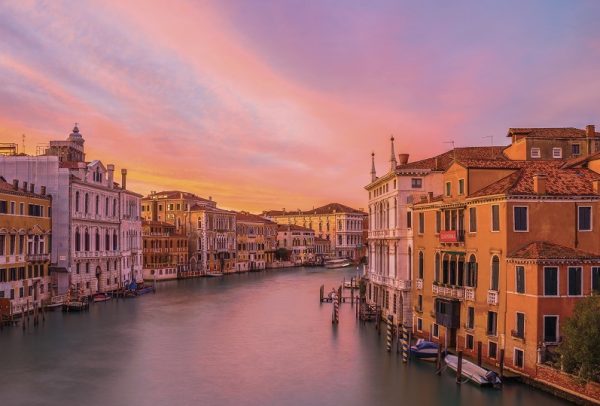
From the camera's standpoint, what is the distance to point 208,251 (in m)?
62.4

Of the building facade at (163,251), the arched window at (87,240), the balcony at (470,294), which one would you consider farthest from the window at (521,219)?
the building facade at (163,251)

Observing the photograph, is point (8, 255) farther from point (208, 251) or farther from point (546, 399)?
point (208, 251)

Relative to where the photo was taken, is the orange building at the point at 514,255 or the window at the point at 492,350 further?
the window at the point at 492,350

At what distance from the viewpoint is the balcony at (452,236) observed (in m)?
18.5

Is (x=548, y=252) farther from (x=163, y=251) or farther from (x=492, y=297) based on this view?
(x=163, y=251)

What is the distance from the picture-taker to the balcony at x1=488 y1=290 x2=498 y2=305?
54.4 feet

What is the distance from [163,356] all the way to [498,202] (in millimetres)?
11703

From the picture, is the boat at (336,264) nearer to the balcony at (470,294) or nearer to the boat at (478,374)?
the balcony at (470,294)

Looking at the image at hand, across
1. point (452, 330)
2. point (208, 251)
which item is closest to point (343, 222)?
point (208, 251)

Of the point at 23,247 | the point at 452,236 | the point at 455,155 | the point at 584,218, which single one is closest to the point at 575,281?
the point at 584,218

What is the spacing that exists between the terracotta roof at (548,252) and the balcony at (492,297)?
122 cm

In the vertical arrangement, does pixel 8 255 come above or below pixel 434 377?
above

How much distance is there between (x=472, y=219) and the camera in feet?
58.7

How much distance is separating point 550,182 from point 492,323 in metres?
4.04
